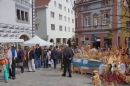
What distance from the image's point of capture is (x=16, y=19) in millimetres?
18781

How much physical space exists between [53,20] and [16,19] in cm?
1928

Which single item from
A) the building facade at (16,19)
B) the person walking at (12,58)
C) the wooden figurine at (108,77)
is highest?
the building facade at (16,19)

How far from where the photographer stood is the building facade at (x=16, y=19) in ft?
56.1

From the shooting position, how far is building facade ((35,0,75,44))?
117ft

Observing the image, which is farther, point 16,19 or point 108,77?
point 16,19

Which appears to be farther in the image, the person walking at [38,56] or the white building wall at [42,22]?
the white building wall at [42,22]

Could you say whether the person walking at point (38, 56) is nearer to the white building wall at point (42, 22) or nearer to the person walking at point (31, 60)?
the person walking at point (31, 60)

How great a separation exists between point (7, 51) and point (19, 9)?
11.2 metres

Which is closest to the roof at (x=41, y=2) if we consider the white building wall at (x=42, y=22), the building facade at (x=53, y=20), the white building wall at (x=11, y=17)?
the building facade at (x=53, y=20)

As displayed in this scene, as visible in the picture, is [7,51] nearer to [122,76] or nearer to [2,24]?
[122,76]

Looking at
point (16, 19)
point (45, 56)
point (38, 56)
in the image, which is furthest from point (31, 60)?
point (16, 19)

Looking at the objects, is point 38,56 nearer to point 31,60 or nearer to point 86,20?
point 31,60

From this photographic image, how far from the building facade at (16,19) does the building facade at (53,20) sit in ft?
46.9

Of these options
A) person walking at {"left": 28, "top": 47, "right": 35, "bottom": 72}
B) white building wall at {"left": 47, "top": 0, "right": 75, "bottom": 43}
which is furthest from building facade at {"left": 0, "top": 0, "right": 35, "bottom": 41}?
white building wall at {"left": 47, "top": 0, "right": 75, "bottom": 43}
